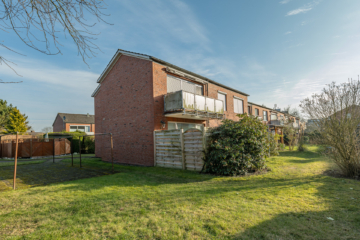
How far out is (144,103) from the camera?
11.9 meters

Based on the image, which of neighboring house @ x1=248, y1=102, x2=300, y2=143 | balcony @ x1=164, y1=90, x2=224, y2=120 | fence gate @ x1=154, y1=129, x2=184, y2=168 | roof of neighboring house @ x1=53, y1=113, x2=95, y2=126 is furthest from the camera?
roof of neighboring house @ x1=53, y1=113, x2=95, y2=126

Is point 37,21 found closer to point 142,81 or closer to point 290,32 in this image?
point 142,81

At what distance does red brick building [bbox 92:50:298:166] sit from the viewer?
37.7 feet

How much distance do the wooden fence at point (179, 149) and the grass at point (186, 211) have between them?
2433 mm

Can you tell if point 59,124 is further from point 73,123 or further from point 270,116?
point 270,116

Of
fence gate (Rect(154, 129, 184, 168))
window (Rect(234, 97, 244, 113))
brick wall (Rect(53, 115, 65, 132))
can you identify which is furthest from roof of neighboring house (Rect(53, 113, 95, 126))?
fence gate (Rect(154, 129, 184, 168))

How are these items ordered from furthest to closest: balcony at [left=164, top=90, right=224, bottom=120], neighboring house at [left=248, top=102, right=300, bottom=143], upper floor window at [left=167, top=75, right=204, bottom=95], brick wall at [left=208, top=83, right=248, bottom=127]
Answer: neighboring house at [left=248, top=102, right=300, bottom=143] < brick wall at [left=208, top=83, right=248, bottom=127] < upper floor window at [left=167, top=75, right=204, bottom=95] < balcony at [left=164, top=90, right=224, bottom=120]

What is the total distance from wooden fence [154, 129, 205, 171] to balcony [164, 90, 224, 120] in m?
1.78

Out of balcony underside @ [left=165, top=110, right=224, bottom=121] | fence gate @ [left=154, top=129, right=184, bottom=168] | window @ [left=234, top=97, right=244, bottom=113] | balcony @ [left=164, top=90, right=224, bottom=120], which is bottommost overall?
fence gate @ [left=154, top=129, right=184, bottom=168]

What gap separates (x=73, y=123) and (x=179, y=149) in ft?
129

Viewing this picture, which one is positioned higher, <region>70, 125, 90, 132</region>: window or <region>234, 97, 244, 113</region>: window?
<region>234, 97, 244, 113</region>: window

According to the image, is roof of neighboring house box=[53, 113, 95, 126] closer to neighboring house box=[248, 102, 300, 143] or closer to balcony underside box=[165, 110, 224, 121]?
neighboring house box=[248, 102, 300, 143]

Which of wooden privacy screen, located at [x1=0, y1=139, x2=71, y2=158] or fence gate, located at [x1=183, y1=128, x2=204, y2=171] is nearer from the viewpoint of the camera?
fence gate, located at [x1=183, y1=128, x2=204, y2=171]

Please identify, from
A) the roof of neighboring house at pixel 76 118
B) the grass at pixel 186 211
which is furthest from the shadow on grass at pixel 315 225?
the roof of neighboring house at pixel 76 118
